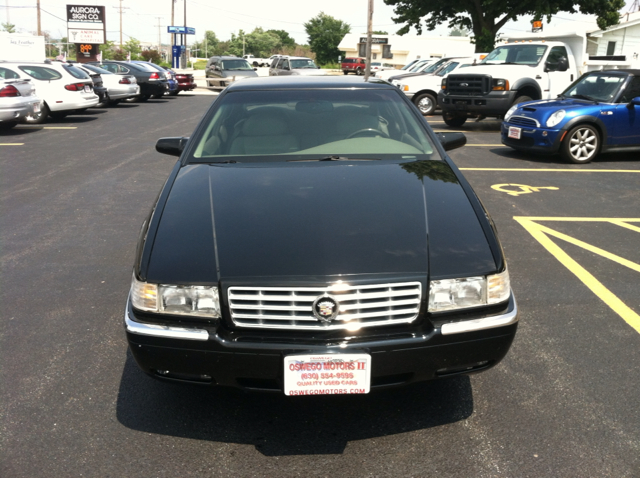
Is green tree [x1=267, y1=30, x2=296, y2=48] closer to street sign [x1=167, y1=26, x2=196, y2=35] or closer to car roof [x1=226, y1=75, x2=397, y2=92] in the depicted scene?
street sign [x1=167, y1=26, x2=196, y2=35]

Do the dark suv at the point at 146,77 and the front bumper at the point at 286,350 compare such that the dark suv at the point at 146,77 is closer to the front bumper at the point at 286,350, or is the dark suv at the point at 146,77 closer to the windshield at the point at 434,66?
the windshield at the point at 434,66

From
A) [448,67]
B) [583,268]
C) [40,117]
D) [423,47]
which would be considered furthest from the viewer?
[423,47]

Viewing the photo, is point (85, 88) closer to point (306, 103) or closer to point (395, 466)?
point (306, 103)

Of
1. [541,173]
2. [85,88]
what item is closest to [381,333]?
[541,173]

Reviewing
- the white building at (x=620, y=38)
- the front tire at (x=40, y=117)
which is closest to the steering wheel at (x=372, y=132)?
the front tire at (x=40, y=117)

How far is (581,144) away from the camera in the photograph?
10930mm

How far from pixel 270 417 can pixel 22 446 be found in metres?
1.11

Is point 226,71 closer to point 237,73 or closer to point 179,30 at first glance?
point 237,73

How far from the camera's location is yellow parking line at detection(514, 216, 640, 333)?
4543 millimetres

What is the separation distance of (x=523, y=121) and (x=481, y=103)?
4.11 m

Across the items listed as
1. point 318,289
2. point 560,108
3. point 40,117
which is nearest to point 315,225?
point 318,289

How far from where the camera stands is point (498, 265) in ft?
9.79

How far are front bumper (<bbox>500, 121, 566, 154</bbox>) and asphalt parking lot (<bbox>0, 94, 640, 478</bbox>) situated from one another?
4.63 m

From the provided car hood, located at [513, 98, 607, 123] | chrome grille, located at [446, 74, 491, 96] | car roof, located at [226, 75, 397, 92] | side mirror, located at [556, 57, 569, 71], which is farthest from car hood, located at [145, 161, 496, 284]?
side mirror, located at [556, 57, 569, 71]
